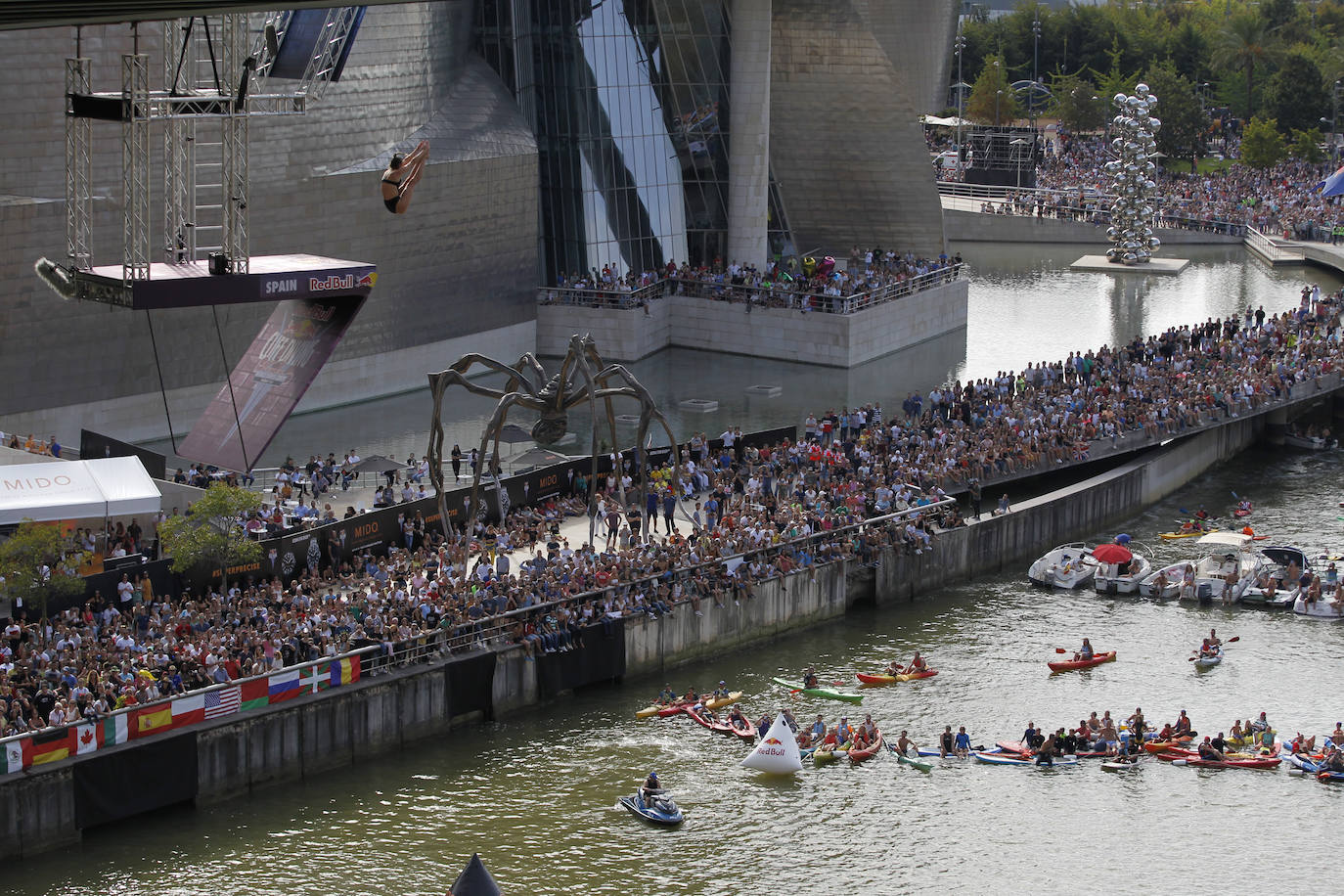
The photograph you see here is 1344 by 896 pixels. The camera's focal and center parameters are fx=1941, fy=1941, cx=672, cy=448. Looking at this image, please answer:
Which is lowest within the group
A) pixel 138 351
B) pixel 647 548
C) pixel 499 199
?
pixel 647 548

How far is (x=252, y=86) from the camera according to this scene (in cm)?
4806

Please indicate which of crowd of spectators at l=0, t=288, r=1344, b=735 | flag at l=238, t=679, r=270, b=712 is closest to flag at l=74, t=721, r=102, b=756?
crowd of spectators at l=0, t=288, r=1344, b=735

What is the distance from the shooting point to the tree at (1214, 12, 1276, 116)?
14700 centimetres

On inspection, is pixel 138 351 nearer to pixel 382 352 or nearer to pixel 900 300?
A: pixel 382 352

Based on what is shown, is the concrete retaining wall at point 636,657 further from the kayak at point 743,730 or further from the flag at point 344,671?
the kayak at point 743,730

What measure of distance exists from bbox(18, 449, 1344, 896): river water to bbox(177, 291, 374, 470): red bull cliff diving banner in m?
12.4

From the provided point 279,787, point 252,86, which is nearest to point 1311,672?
point 279,787

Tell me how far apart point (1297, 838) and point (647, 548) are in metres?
16.0

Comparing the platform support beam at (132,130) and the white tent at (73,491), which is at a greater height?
the platform support beam at (132,130)

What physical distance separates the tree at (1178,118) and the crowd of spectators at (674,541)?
2408 inches

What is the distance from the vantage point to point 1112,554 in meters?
51.1

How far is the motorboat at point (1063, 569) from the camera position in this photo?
51531 mm

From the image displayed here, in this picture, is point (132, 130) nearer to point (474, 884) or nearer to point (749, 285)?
point (474, 884)

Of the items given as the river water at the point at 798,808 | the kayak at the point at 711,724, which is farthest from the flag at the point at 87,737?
the kayak at the point at 711,724
